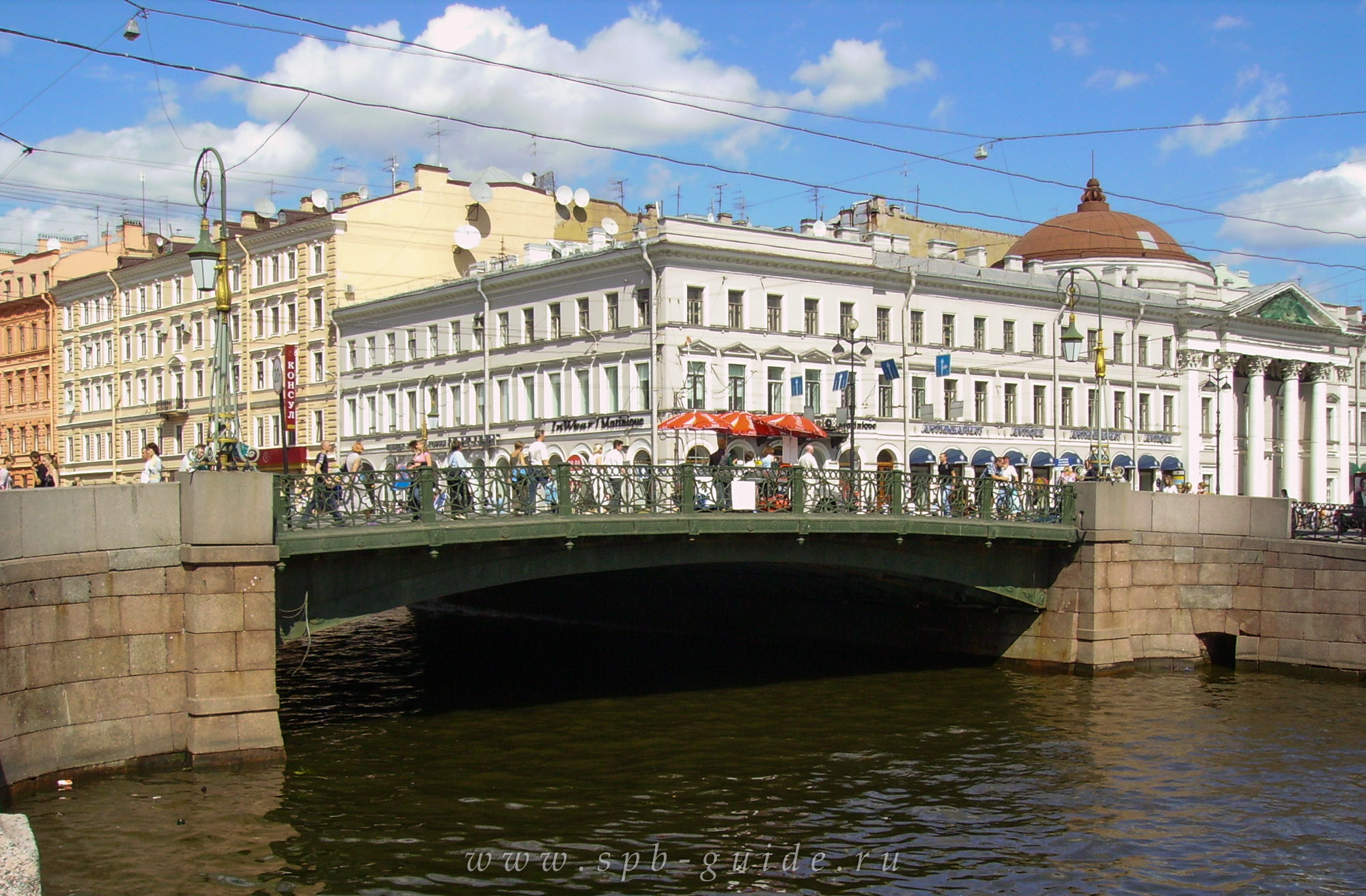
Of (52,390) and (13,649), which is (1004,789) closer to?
(13,649)

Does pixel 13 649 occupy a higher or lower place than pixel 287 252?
lower

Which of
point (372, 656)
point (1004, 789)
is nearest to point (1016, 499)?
point (1004, 789)

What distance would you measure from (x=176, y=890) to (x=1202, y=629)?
19372 millimetres

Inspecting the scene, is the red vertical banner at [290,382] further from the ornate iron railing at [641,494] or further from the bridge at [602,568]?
the ornate iron railing at [641,494]

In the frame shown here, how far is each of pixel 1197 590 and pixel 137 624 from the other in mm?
18522

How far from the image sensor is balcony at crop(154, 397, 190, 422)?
5889 cm

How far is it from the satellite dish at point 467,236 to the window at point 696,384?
1427 cm

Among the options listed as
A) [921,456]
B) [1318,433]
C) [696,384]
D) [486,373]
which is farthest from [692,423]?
[1318,433]

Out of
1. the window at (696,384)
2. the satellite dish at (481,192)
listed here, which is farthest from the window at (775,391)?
the satellite dish at (481,192)

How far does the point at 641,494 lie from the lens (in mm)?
19375

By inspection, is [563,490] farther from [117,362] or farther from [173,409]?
[117,362]

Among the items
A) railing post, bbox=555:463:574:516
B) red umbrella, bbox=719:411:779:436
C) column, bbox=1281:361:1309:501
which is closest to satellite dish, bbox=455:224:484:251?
red umbrella, bbox=719:411:779:436

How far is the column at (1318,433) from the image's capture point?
63875 millimetres

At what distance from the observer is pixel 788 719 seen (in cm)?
2034
